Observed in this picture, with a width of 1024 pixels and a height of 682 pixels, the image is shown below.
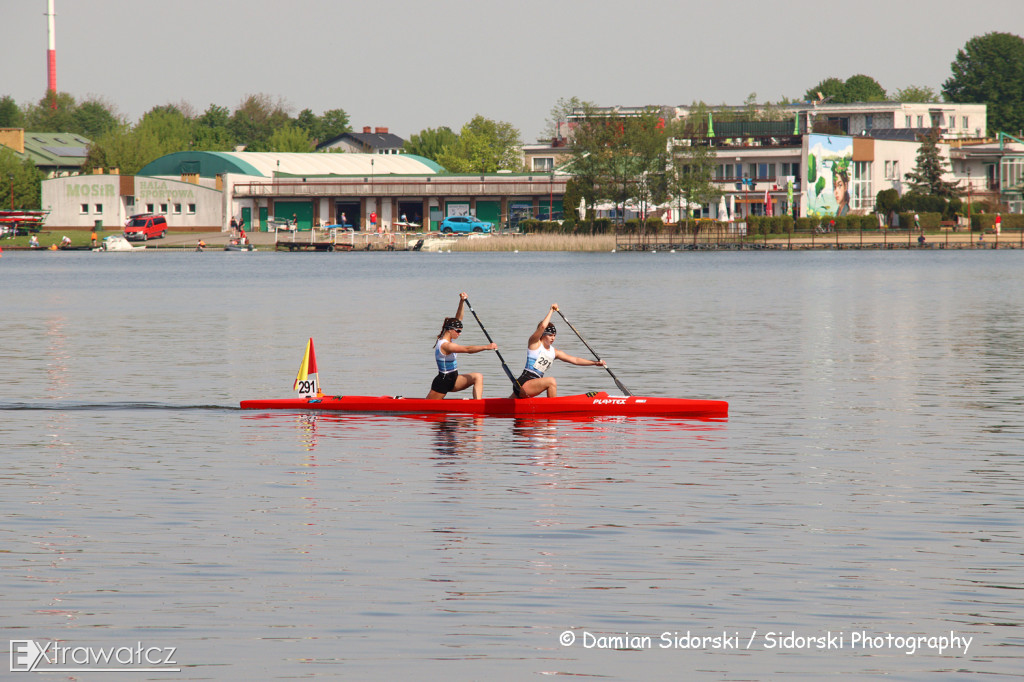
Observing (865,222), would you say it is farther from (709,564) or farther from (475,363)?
(709,564)

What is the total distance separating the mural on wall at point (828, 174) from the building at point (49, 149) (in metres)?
89.2

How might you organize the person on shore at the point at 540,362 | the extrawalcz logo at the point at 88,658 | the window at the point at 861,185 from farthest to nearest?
1. the window at the point at 861,185
2. the person on shore at the point at 540,362
3. the extrawalcz logo at the point at 88,658

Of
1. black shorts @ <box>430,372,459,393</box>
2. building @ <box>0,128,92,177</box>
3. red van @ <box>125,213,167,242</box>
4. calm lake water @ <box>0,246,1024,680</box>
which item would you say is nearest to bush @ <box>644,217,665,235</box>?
red van @ <box>125,213,167,242</box>

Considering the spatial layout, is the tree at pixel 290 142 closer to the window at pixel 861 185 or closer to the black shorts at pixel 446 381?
the window at pixel 861 185

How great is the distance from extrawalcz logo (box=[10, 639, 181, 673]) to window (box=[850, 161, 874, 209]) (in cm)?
12114

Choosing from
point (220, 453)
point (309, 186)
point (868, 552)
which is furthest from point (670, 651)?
point (309, 186)

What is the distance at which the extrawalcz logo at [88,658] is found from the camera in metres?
9.82

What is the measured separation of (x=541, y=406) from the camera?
22453mm

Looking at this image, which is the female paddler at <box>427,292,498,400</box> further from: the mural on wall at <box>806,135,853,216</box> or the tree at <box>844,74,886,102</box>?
the tree at <box>844,74,886,102</box>

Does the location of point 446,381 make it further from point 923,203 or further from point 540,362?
point 923,203

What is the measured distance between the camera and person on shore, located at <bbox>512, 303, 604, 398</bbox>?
71.9 feet

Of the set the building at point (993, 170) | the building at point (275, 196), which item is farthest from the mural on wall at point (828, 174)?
the building at point (275, 196)

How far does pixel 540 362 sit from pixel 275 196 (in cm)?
11613

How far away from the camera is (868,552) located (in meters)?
13.2
